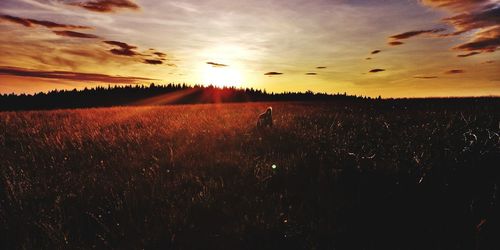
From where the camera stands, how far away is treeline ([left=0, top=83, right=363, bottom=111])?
84.4 m

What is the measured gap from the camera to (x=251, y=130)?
25.9ft

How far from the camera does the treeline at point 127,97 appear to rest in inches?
3324

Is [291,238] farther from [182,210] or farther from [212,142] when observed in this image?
[212,142]

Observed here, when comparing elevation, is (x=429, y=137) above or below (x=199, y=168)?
above

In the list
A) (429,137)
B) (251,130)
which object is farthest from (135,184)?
(429,137)

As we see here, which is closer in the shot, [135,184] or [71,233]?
[71,233]

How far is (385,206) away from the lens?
3201 mm

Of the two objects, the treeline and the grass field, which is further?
the treeline

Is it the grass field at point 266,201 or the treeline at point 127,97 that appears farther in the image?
the treeline at point 127,97

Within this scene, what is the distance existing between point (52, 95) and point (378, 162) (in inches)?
3910

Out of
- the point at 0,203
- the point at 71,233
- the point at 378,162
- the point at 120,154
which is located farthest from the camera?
the point at 120,154

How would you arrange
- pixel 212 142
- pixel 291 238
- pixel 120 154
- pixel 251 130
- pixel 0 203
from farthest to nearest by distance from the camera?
pixel 251 130 → pixel 212 142 → pixel 120 154 → pixel 0 203 → pixel 291 238

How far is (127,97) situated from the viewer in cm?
9456

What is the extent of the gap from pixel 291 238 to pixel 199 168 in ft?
7.30
